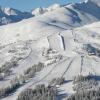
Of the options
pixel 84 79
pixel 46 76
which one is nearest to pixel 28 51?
pixel 46 76

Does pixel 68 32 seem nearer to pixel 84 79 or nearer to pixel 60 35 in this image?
pixel 60 35

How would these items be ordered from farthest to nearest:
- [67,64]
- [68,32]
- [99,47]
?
[68,32] → [99,47] → [67,64]

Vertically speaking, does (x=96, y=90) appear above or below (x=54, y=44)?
below

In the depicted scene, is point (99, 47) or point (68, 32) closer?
point (99, 47)

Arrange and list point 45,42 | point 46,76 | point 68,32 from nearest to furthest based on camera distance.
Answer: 1. point 46,76
2. point 45,42
3. point 68,32

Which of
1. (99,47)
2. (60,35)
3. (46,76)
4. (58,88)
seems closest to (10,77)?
(46,76)

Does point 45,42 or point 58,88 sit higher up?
point 45,42

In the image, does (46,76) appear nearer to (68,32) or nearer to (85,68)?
(85,68)

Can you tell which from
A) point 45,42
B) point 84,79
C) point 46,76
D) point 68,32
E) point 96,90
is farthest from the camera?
point 68,32

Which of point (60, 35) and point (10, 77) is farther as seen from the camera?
point (60, 35)

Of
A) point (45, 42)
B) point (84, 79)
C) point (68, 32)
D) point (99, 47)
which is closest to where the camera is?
point (84, 79)
